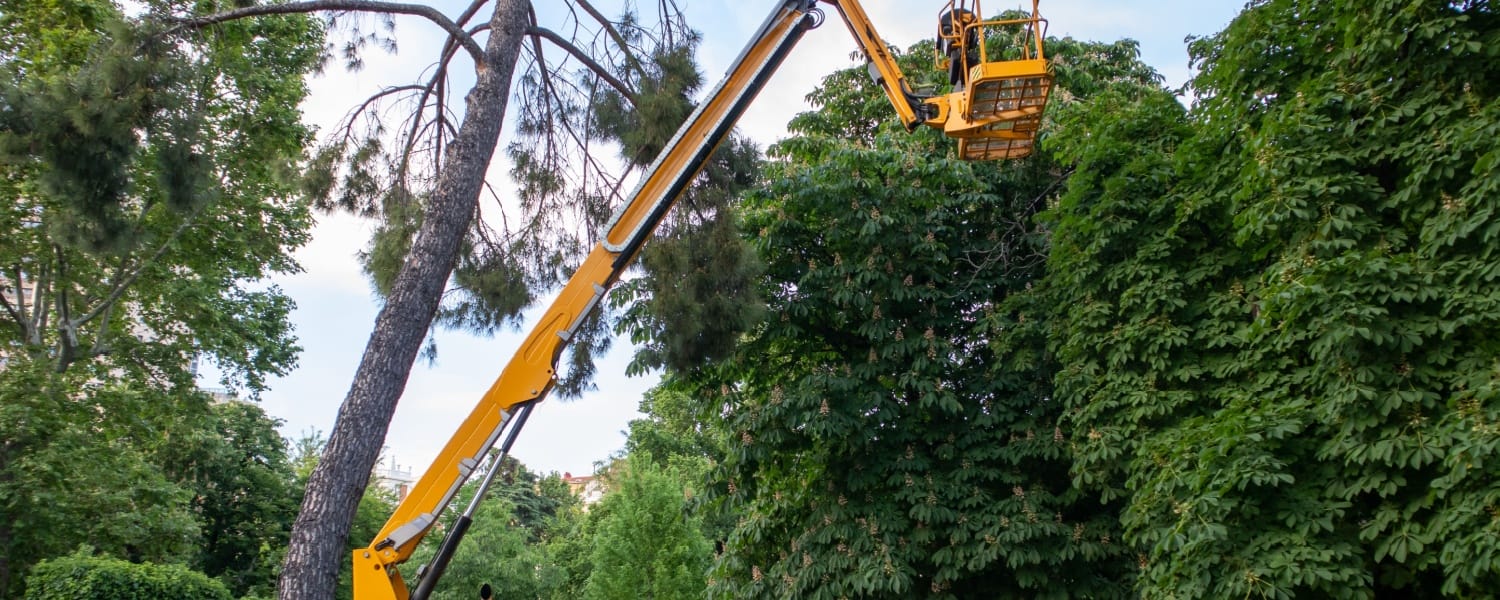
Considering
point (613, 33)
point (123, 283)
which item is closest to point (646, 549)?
point (123, 283)

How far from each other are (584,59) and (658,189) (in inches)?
91.7

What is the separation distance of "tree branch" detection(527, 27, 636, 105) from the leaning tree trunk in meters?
0.41

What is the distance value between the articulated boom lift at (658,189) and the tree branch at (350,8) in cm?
210

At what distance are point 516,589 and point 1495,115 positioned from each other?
23602 mm

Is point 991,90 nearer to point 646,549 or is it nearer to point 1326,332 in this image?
point 1326,332

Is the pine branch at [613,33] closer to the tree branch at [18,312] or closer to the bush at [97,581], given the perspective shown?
the bush at [97,581]

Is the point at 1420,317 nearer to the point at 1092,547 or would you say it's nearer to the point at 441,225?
the point at 1092,547

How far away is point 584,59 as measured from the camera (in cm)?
842

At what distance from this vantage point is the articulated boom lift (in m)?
6.06

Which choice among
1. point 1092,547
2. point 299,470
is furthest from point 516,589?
point 1092,547

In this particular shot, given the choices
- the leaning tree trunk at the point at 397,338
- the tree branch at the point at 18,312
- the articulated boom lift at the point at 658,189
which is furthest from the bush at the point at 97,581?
the articulated boom lift at the point at 658,189

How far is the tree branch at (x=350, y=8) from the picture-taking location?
271 inches

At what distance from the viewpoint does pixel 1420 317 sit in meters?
6.42

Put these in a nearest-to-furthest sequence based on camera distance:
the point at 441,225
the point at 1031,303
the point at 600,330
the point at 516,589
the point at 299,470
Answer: the point at 441,225 < the point at 600,330 < the point at 1031,303 < the point at 516,589 < the point at 299,470
